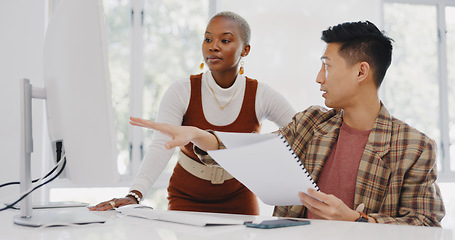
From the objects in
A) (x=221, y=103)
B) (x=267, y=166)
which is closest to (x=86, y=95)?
(x=267, y=166)

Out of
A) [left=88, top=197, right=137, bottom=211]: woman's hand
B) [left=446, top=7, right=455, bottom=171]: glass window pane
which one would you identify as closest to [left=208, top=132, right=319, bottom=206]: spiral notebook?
[left=88, top=197, right=137, bottom=211]: woman's hand

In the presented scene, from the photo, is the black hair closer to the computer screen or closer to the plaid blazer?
the plaid blazer

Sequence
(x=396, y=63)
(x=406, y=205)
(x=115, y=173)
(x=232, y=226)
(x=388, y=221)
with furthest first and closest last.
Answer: (x=396, y=63) → (x=406, y=205) → (x=388, y=221) → (x=232, y=226) → (x=115, y=173)

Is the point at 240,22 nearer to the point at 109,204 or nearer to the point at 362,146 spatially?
the point at 362,146

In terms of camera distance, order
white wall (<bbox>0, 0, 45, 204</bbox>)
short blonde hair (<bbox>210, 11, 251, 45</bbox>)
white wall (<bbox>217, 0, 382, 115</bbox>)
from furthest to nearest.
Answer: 1. white wall (<bbox>217, 0, 382, 115</bbox>)
2. white wall (<bbox>0, 0, 45, 204</bbox>)
3. short blonde hair (<bbox>210, 11, 251, 45</bbox>)

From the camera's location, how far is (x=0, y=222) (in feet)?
3.60

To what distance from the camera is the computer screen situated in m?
0.90

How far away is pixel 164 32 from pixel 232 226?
2890mm

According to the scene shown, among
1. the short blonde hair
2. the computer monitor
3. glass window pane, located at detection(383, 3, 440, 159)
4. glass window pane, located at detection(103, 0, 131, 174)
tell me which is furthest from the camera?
glass window pane, located at detection(383, 3, 440, 159)

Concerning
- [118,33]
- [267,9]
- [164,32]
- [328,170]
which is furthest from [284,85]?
[328,170]

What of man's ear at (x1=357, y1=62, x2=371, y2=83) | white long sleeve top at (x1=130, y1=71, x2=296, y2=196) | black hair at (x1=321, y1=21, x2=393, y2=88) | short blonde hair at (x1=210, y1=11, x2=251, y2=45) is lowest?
white long sleeve top at (x1=130, y1=71, x2=296, y2=196)

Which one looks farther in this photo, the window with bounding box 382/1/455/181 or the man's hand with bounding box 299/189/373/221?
the window with bounding box 382/1/455/181

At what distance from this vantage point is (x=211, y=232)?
0.96 metres

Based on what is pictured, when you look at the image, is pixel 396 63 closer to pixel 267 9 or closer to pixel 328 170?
pixel 267 9
